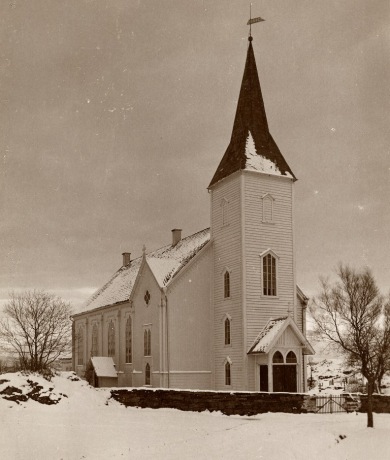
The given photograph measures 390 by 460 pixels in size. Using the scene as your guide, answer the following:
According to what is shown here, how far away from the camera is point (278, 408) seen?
90.7 ft

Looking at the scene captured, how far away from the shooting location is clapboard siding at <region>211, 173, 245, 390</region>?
115 feet

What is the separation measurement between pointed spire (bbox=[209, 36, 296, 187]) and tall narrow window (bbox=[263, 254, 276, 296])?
4923 millimetres

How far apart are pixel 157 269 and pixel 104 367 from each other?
34.5ft

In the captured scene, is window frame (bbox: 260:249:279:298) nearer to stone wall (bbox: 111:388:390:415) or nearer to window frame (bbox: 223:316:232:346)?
window frame (bbox: 223:316:232:346)

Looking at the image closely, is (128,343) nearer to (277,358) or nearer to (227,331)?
(227,331)

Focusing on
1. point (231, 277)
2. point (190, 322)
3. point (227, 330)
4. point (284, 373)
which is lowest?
point (284, 373)

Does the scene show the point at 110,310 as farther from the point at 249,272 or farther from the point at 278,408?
the point at 278,408

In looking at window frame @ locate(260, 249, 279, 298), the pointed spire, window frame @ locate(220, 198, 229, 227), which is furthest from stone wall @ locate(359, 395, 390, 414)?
the pointed spire

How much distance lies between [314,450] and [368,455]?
2050mm

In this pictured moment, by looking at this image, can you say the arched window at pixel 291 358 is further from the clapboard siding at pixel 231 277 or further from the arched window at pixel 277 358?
the clapboard siding at pixel 231 277

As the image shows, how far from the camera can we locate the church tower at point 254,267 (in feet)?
112

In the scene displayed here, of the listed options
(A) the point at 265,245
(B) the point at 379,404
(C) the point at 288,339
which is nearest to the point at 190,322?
(C) the point at 288,339

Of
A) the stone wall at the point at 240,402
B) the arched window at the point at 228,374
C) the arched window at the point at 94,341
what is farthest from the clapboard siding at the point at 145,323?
the arched window at the point at 94,341

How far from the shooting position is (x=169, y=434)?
23.4 meters
